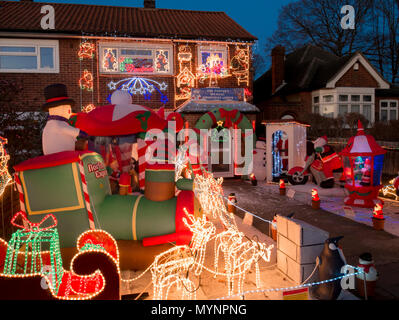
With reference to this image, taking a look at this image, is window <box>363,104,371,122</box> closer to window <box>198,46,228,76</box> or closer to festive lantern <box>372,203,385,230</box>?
window <box>198,46,228,76</box>

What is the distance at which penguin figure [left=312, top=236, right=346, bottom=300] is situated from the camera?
12.2ft

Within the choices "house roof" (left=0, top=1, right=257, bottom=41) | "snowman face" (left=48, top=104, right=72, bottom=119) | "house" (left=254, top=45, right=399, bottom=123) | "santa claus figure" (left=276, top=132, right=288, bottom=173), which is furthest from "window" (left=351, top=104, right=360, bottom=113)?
"snowman face" (left=48, top=104, right=72, bottom=119)

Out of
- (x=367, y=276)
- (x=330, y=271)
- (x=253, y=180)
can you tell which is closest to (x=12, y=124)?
(x=330, y=271)

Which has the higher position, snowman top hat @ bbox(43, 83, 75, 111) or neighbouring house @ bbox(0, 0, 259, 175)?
neighbouring house @ bbox(0, 0, 259, 175)

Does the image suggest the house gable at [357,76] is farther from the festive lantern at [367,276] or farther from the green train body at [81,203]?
the green train body at [81,203]

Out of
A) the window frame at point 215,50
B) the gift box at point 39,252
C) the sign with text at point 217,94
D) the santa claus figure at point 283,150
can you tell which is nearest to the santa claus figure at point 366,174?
the santa claus figure at point 283,150

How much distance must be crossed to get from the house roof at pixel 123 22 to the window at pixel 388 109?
12.3m

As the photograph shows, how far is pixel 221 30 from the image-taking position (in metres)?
15.6

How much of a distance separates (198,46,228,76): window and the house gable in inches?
300

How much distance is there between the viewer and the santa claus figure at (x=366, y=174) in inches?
333

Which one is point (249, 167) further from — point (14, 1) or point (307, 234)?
point (14, 1)
